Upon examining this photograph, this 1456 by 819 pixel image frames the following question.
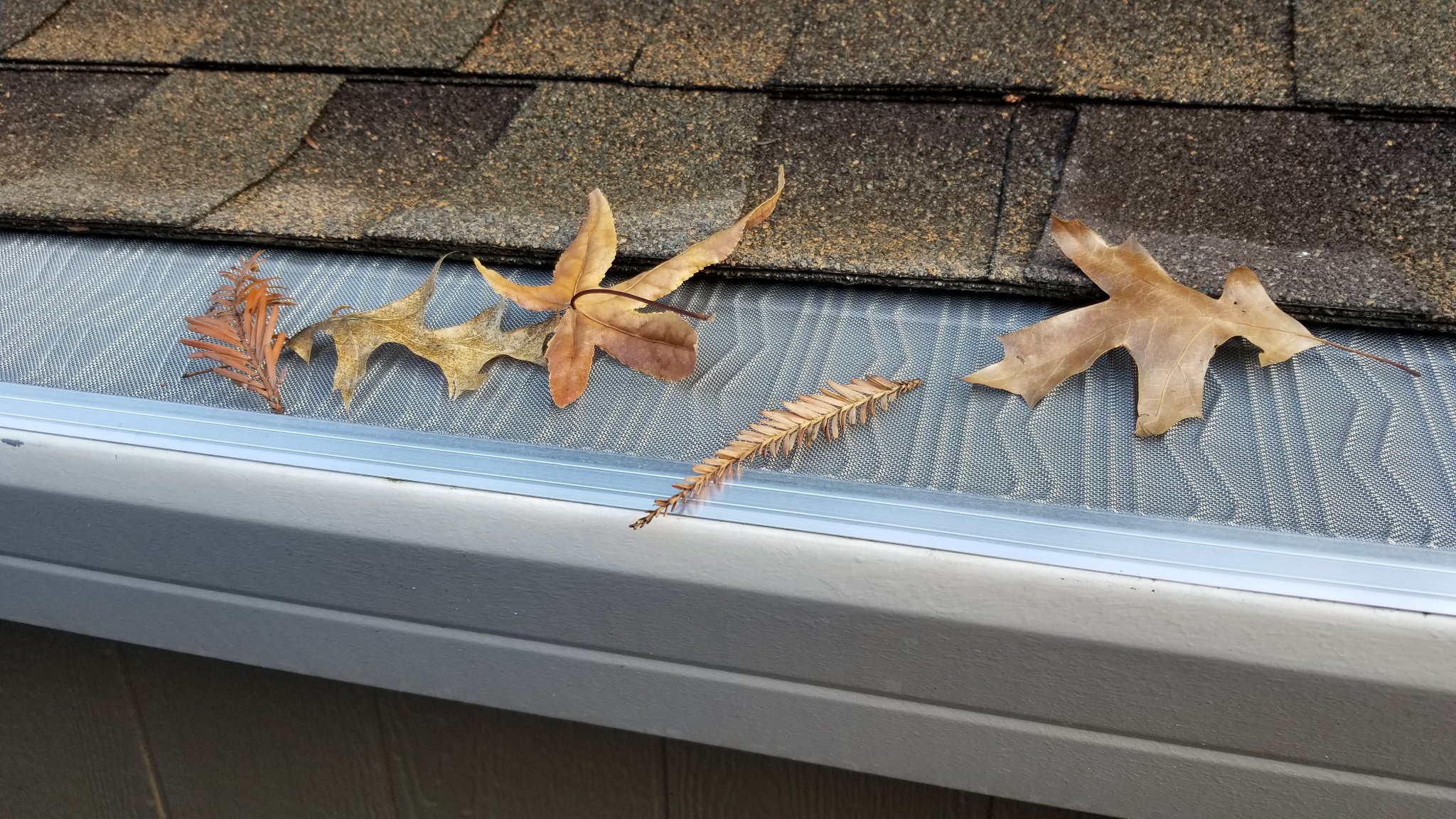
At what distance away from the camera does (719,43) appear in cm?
102

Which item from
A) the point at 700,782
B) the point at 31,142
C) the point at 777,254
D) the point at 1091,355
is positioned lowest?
the point at 700,782

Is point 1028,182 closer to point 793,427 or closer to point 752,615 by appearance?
point 793,427

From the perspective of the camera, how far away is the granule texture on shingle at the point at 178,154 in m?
0.95

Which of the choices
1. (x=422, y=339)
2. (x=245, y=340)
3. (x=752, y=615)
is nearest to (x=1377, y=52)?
(x=752, y=615)

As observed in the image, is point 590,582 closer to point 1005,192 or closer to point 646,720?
point 646,720

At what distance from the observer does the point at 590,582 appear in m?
0.69

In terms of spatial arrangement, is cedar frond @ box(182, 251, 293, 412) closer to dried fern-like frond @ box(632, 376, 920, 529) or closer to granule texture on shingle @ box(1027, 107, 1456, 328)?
dried fern-like frond @ box(632, 376, 920, 529)

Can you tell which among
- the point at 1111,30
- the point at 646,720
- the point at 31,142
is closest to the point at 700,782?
the point at 646,720

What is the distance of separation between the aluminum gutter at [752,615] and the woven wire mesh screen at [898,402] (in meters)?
0.03

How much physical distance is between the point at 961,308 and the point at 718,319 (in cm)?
20

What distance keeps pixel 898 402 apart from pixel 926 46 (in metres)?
0.41

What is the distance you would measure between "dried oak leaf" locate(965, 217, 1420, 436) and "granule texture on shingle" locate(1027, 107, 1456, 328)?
0.02 metres

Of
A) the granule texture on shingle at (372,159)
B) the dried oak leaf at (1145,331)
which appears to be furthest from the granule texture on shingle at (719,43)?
the dried oak leaf at (1145,331)

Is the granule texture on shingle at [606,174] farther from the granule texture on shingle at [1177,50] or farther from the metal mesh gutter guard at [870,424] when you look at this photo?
the granule texture on shingle at [1177,50]
